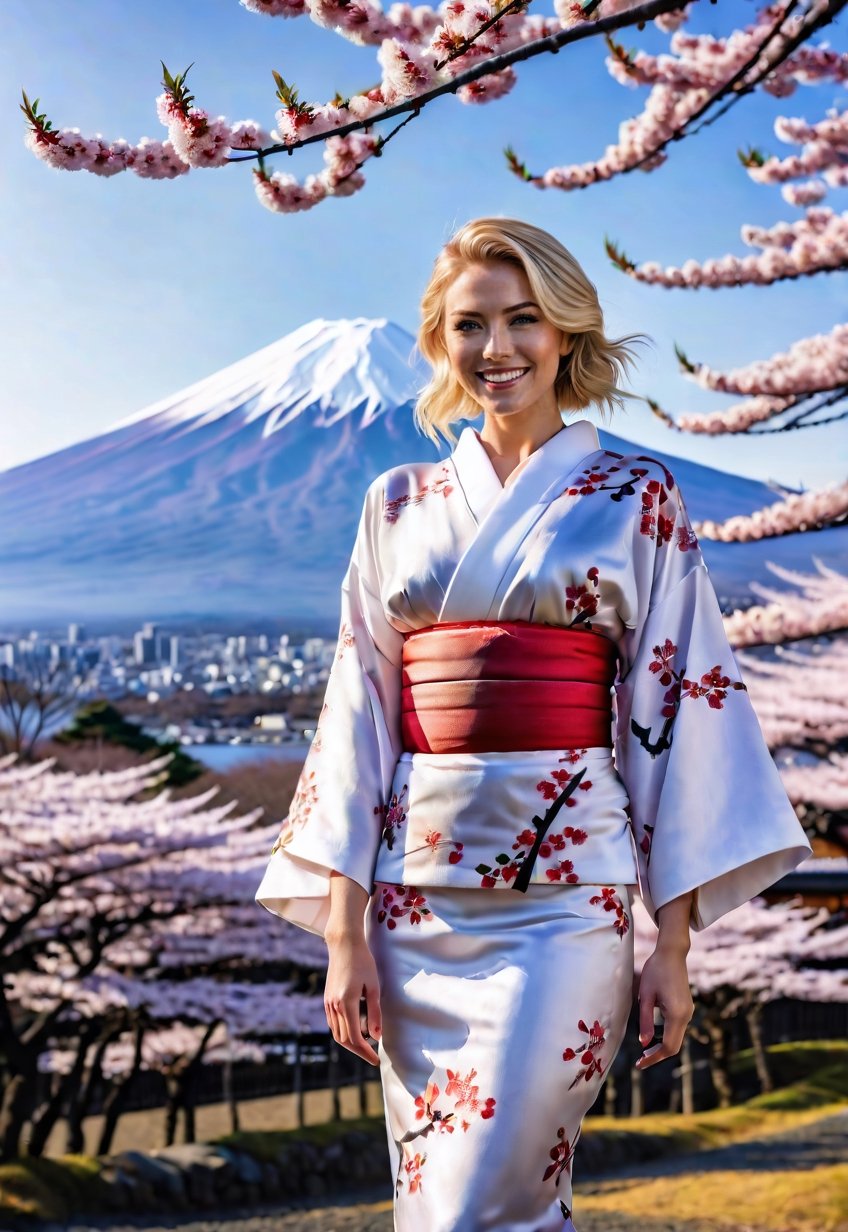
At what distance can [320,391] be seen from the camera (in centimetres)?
549

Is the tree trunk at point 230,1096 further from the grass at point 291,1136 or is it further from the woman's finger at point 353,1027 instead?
the woman's finger at point 353,1027

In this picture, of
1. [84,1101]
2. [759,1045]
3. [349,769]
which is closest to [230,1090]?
[84,1101]

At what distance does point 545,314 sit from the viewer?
4.95ft

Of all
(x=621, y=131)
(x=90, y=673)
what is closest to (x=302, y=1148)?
(x=90, y=673)

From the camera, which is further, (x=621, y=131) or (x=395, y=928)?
(x=621, y=131)

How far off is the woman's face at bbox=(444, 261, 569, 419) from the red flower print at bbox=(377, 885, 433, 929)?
1.94ft

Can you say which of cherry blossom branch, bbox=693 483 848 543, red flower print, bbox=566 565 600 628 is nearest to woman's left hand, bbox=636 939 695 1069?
red flower print, bbox=566 565 600 628

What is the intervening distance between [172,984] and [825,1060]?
236 centimetres

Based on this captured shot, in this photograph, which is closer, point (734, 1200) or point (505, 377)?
point (505, 377)

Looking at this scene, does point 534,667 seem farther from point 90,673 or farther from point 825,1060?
point 825,1060

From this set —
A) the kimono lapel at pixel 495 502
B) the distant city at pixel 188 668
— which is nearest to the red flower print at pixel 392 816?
the kimono lapel at pixel 495 502

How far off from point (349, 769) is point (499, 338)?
0.55m

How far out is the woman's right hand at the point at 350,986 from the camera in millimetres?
1389

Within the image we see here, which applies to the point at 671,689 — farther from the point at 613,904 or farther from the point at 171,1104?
the point at 171,1104
